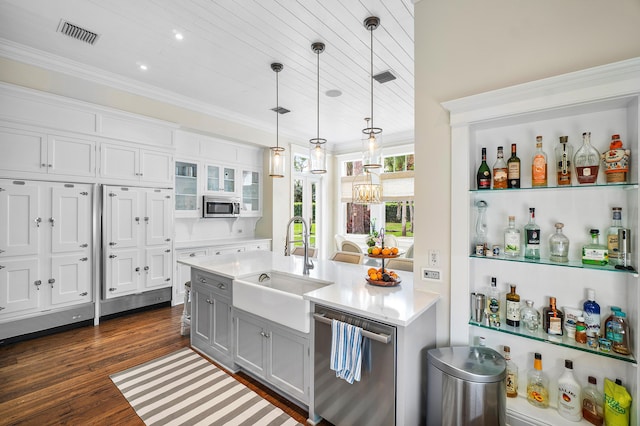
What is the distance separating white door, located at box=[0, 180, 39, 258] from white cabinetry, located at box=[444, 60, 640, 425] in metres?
4.15

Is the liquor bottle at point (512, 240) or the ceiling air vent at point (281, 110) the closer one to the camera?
the liquor bottle at point (512, 240)

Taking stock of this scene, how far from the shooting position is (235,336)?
2520mm

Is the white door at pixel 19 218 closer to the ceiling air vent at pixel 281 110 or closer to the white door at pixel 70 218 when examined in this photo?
the white door at pixel 70 218

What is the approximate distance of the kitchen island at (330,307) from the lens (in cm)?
158

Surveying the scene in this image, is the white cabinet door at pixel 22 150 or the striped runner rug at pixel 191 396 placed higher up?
the white cabinet door at pixel 22 150

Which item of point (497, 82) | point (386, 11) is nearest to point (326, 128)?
point (386, 11)

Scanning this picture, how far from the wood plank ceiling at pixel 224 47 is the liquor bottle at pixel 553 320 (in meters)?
2.40

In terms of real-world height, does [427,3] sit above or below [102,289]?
above

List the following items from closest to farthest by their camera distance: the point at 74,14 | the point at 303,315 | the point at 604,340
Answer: the point at 604,340
the point at 303,315
the point at 74,14

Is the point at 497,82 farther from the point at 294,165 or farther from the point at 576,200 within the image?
the point at 294,165

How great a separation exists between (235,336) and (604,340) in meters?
2.46

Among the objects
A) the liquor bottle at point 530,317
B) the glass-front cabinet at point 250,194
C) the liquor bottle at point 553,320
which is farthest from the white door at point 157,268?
the liquor bottle at point 553,320

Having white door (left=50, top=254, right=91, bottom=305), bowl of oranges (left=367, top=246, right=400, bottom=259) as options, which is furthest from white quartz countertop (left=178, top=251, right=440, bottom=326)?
white door (left=50, top=254, right=91, bottom=305)

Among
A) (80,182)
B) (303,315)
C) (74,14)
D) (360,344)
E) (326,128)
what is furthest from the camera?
(326,128)
